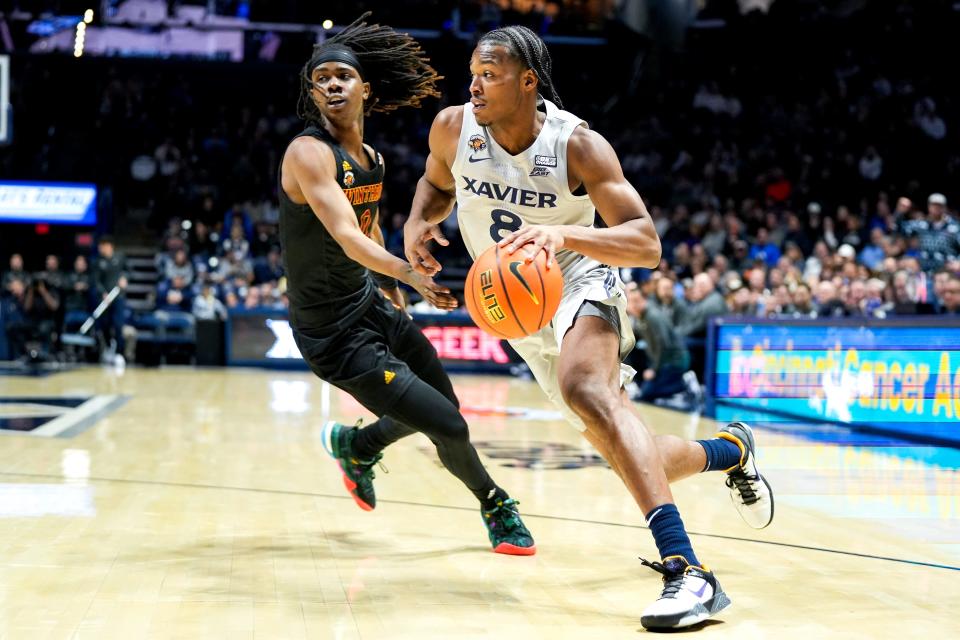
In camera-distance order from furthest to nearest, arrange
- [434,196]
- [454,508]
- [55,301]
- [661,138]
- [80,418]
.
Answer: [661,138] → [55,301] → [80,418] → [454,508] → [434,196]

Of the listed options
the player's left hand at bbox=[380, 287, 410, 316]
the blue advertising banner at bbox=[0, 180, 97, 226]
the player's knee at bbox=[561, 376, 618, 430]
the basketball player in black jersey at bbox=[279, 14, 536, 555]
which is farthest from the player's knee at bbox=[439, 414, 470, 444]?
the blue advertising banner at bbox=[0, 180, 97, 226]

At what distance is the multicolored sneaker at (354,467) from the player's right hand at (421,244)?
129 cm

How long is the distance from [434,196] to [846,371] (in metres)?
5.46

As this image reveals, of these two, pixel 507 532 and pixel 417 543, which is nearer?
pixel 507 532

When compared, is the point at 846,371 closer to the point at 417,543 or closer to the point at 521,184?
the point at 417,543

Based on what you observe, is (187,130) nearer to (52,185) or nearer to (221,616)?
(52,185)

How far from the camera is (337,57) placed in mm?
4609

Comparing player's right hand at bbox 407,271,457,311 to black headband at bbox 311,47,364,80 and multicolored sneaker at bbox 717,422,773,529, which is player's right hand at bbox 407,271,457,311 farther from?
multicolored sneaker at bbox 717,422,773,529

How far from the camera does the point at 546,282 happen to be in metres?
3.63

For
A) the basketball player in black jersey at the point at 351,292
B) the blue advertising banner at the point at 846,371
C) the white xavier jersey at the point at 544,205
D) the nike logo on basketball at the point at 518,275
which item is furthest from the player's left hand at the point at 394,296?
the blue advertising banner at the point at 846,371

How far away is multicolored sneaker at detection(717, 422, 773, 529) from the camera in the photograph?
4551mm

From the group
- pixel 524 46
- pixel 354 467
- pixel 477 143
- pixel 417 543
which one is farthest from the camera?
pixel 354 467

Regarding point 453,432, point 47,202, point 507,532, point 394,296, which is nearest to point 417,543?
point 507,532

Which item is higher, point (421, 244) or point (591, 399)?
point (421, 244)
